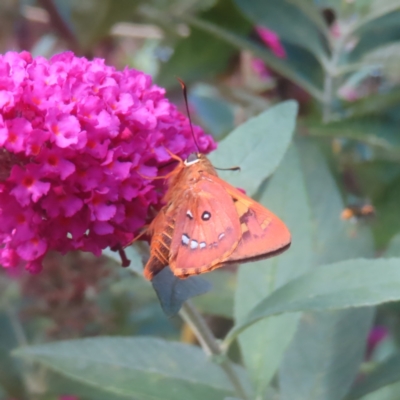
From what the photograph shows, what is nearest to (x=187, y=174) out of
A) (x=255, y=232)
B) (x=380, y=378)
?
(x=255, y=232)

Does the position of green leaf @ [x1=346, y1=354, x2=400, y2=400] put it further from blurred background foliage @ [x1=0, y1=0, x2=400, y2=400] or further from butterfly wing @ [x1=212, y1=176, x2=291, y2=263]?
butterfly wing @ [x1=212, y1=176, x2=291, y2=263]

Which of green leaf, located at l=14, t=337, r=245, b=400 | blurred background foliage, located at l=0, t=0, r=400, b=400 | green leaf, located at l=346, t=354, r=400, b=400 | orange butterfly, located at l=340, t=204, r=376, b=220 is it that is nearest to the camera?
green leaf, located at l=14, t=337, r=245, b=400

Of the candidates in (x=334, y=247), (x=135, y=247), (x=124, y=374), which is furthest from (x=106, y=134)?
(x=334, y=247)

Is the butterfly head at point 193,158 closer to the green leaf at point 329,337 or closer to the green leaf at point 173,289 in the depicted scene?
the green leaf at point 173,289

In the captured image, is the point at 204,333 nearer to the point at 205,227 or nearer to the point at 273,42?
the point at 205,227

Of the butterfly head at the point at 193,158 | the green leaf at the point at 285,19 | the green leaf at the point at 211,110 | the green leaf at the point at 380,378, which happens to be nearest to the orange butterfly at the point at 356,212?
the green leaf at the point at 380,378

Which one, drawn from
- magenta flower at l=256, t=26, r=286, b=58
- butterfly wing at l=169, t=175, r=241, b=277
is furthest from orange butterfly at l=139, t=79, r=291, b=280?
magenta flower at l=256, t=26, r=286, b=58
